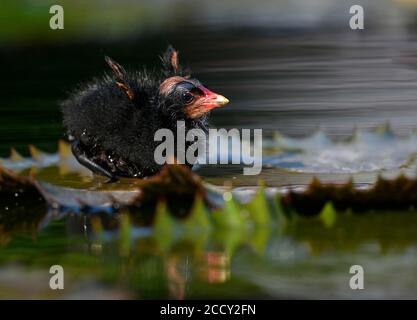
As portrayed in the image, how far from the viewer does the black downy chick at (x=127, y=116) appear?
21.7 feet

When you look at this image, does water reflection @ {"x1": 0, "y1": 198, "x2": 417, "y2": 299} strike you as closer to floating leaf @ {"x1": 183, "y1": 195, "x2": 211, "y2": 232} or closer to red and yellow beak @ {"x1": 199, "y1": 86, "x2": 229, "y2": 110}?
floating leaf @ {"x1": 183, "y1": 195, "x2": 211, "y2": 232}

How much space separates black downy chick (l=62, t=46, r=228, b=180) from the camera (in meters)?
6.61

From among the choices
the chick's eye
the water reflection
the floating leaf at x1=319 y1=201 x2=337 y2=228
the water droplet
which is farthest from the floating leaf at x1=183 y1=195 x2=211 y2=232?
the chick's eye

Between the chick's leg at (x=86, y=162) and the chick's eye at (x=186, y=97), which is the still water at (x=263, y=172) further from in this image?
the chick's eye at (x=186, y=97)

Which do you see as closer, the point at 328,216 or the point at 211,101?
the point at 328,216

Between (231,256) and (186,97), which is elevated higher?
(186,97)

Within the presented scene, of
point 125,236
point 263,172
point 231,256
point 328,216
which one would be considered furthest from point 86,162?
point 231,256

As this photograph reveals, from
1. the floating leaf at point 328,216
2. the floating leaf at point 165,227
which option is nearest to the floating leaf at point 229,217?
the floating leaf at point 165,227

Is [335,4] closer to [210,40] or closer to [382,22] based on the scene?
[382,22]

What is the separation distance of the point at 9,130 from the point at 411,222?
4112 mm

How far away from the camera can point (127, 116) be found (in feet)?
21.8

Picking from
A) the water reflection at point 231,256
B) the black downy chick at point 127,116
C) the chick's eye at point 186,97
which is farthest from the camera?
the chick's eye at point 186,97

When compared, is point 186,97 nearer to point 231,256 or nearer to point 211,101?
point 211,101

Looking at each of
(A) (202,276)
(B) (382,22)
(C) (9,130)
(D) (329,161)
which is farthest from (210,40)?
(A) (202,276)
